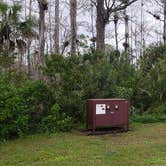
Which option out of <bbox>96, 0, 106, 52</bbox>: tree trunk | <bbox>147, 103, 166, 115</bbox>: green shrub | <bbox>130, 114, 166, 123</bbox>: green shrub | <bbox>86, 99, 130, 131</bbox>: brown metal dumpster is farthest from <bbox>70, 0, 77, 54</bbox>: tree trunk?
<bbox>86, 99, 130, 131</bbox>: brown metal dumpster

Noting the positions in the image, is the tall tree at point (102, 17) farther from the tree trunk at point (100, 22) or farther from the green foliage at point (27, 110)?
the green foliage at point (27, 110)

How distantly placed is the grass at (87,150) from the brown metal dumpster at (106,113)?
488mm

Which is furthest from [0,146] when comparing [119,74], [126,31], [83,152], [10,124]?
[126,31]

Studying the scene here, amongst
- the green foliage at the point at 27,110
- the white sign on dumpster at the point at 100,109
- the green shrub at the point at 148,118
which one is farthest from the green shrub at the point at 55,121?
the green shrub at the point at 148,118

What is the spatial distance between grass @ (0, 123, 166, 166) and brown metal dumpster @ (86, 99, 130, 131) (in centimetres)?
49

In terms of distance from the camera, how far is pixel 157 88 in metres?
17.0

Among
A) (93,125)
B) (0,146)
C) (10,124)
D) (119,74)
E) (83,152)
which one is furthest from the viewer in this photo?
(119,74)

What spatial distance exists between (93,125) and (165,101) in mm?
5398

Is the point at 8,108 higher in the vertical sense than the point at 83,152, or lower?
higher

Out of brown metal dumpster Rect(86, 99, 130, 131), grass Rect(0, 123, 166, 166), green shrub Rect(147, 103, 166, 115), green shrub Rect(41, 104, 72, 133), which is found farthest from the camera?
green shrub Rect(147, 103, 166, 115)

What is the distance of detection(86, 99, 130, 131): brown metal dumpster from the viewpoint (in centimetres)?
1247

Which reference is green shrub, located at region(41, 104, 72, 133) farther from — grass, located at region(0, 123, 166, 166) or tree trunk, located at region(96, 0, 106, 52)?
tree trunk, located at region(96, 0, 106, 52)

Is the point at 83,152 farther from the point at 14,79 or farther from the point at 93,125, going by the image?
the point at 14,79

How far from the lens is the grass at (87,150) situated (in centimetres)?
816
